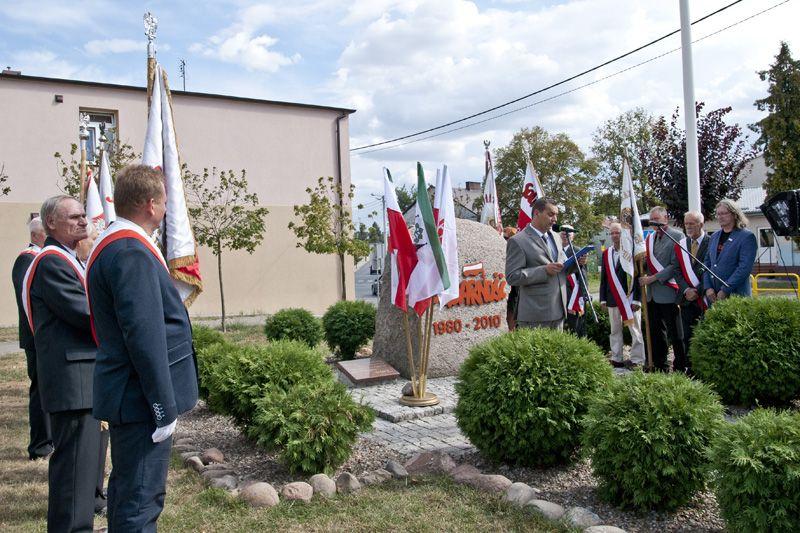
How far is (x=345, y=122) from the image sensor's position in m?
25.0

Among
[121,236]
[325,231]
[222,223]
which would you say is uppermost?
[222,223]

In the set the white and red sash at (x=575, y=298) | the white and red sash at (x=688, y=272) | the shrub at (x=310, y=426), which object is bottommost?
the shrub at (x=310, y=426)

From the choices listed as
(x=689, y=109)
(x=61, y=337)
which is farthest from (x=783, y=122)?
(x=61, y=337)

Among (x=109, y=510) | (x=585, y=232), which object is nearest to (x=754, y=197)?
(x=585, y=232)

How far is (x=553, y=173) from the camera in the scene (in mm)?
39281

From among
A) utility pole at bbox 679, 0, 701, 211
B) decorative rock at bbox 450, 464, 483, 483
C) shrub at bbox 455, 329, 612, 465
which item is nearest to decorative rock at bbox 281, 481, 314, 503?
decorative rock at bbox 450, 464, 483, 483

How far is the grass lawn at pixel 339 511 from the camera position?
4.00 m

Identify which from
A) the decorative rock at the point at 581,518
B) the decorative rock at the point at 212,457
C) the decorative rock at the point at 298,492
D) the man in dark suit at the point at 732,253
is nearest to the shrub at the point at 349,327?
the decorative rock at the point at 212,457

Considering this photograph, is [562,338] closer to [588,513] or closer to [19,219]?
[588,513]

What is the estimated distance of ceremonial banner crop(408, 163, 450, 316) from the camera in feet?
22.4

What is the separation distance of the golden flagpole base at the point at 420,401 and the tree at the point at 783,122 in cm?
2502

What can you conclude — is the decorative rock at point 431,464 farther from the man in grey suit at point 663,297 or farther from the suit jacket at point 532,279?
the man in grey suit at point 663,297

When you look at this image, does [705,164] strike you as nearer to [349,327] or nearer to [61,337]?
[349,327]

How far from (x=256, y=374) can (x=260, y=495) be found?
1637mm
